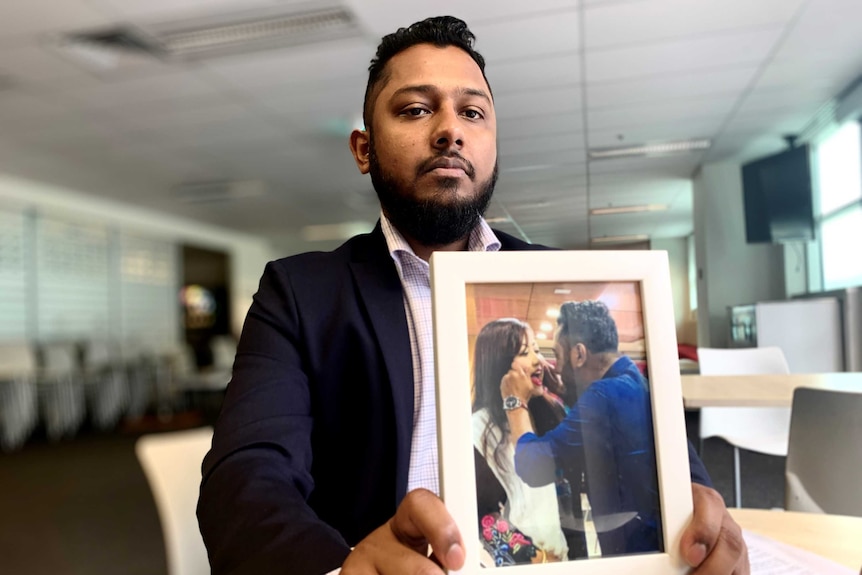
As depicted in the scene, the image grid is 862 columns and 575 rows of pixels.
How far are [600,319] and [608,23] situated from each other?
9.98 feet

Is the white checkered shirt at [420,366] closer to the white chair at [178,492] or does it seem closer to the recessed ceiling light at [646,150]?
the white chair at [178,492]

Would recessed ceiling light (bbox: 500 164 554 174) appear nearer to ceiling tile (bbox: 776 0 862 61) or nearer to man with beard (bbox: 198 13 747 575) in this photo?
man with beard (bbox: 198 13 747 575)

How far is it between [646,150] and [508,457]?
8.18ft

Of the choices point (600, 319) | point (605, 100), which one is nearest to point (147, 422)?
point (605, 100)

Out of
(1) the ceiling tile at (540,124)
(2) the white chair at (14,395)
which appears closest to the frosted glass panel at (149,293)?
(2) the white chair at (14,395)

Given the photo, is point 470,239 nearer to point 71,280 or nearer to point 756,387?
point 756,387

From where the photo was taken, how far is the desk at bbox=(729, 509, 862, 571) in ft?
2.83

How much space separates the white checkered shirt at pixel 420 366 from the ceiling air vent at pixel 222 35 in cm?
262

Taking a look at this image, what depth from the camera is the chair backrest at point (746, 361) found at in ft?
7.82

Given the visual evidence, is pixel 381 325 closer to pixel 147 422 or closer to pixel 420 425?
pixel 420 425

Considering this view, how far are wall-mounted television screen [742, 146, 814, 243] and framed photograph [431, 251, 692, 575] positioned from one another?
2273mm

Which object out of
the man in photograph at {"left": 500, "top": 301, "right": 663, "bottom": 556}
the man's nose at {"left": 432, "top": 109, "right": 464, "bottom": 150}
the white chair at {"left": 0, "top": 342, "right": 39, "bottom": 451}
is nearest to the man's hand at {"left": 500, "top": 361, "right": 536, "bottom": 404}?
the man in photograph at {"left": 500, "top": 301, "right": 663, "bottom": 556}

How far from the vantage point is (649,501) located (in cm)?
49

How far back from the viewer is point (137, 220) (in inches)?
337
